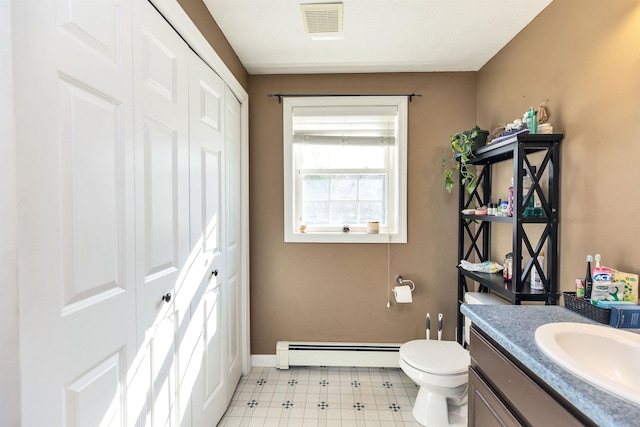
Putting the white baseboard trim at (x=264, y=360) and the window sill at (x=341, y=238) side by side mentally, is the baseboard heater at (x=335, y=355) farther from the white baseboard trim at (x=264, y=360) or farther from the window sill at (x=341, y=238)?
the window sill at (x=341, y=238)

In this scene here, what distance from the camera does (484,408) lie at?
1.04m

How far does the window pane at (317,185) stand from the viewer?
2365 mm

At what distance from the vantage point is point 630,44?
112cm

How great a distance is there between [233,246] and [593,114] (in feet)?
6.80

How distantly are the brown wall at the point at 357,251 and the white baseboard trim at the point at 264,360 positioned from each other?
0.13ft

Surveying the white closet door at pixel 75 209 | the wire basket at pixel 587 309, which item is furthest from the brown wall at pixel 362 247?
the white closet door at pixel 75 209

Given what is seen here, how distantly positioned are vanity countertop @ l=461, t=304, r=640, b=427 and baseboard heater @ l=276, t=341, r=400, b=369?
129cm

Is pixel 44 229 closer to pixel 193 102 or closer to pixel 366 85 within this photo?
pixel 193 102

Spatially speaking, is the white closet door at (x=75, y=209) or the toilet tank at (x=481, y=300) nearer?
the white closet door at (x=75, y=209)

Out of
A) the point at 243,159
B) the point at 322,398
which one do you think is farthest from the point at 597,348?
the point at 243,159

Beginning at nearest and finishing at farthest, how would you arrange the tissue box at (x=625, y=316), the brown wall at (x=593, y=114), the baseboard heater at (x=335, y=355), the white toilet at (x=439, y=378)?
the tissue box at (x=625, y=316), the brown wall at (x=593, y=114), the white toilet at (x=439, y=378), the baseboard heater at (x=335, y=355)

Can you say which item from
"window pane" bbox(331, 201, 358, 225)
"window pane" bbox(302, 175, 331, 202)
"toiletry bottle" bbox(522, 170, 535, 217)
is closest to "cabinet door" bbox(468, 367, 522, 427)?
"toiletry bottle" bbox(522, 170, 535, 217)

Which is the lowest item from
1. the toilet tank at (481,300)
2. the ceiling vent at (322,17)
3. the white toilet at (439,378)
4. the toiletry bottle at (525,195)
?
the white toilet at (439,378)

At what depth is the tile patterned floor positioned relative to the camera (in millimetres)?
1791
